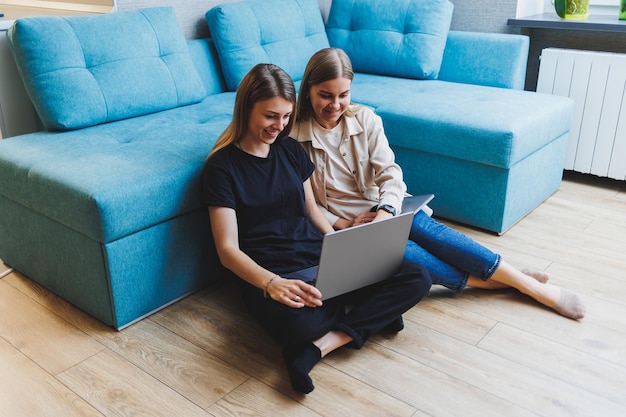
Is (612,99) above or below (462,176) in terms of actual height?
above

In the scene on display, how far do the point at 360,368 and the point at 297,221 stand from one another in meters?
0.48

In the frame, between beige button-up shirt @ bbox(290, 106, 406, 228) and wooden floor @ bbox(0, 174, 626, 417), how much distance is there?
0.40 metres

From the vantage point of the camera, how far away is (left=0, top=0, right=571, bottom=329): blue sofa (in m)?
1.85

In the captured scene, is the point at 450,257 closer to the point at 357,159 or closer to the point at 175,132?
the point at 357,159

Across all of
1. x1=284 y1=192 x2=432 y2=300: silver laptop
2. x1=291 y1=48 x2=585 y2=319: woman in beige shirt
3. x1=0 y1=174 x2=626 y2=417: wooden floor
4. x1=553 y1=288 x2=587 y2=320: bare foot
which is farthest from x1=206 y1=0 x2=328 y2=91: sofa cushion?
x1=553 y1=288 x2=587 y2=320: bare foot

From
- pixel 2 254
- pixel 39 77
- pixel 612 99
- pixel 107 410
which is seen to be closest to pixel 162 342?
pixel 107 410

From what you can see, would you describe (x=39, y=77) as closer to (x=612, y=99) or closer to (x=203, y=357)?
(x=203, y=357)

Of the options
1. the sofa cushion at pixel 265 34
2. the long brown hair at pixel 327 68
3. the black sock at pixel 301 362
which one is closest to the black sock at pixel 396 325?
the black sock at pixel 301 362

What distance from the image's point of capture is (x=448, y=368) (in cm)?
171

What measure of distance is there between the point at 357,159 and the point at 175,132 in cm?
67

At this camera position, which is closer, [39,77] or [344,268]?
[344,268]

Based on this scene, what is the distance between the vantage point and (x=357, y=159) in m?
2.05

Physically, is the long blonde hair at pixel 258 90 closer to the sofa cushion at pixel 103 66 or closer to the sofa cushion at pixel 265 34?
the sofa cushion at pixel 103 66

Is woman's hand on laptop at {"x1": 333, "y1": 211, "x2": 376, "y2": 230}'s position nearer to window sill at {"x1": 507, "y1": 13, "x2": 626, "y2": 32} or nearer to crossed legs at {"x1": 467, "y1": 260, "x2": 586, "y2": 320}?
crossed legs at {"x1": 467, "y1": 260, "x2": 586, "y2": 320}
